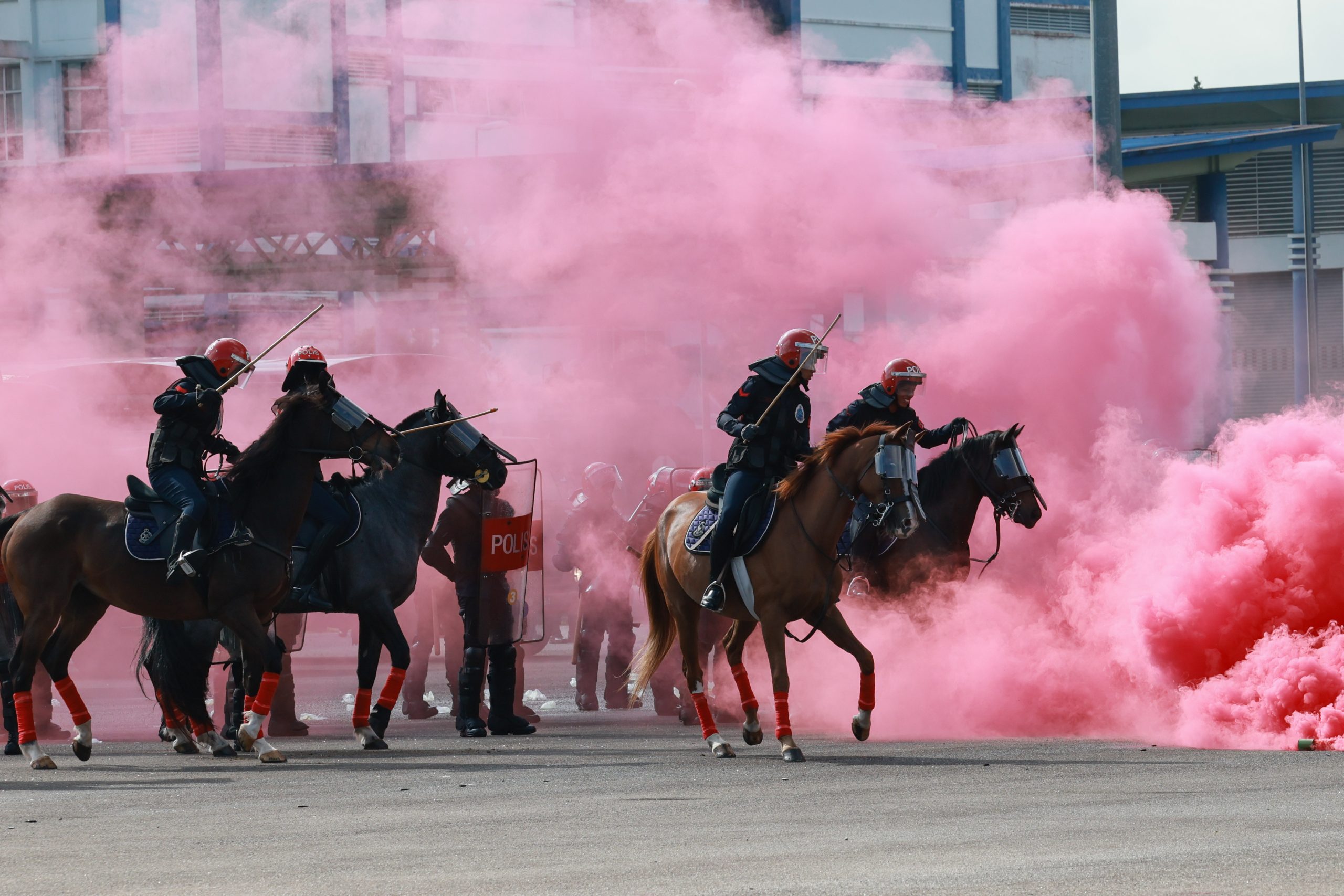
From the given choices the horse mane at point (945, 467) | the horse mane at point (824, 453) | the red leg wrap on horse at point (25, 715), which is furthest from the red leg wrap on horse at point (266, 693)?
the horse mane at point (945, 467)

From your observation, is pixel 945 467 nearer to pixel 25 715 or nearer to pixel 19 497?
pixel 25 715

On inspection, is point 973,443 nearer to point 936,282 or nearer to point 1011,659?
point 1011,659

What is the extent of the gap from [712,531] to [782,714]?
1.35 m

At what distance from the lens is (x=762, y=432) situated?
12.3 metres

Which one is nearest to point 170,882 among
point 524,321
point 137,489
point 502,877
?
point 502,877

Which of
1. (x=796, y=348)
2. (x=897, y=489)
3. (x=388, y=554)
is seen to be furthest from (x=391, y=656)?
(x=897, y=489)

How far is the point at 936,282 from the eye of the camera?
734 inches

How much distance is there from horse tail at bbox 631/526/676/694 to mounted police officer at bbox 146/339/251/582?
306cm

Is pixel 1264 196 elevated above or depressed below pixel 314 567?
above

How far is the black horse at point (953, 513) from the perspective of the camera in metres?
13.6

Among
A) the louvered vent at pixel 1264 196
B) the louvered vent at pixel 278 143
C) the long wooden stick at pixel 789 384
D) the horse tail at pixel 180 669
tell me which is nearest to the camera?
the long wooden stick at pixel 789 384

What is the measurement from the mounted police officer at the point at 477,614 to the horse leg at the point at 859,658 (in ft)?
10.9

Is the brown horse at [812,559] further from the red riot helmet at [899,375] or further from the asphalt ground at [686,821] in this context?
the red riot helmet at [899,375]

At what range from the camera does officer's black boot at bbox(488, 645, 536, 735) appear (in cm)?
1444
